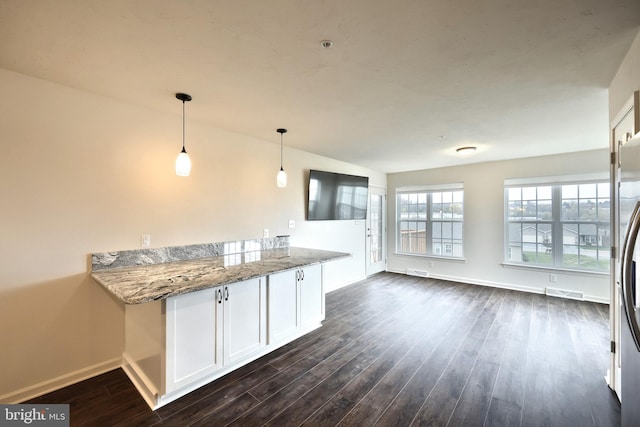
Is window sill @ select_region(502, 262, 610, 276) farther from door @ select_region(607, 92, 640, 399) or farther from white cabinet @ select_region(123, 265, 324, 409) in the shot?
white cabinet @ select_region(123, 265, 324, 409)

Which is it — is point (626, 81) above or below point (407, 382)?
above

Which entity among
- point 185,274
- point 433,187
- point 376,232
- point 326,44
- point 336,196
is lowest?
point 185,274

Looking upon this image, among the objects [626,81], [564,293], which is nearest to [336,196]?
[626,81]

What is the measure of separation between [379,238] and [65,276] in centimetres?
541

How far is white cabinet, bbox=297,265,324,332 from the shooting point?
2957mm

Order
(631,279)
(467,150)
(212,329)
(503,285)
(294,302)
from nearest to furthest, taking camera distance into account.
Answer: (631,279), (212,329), (294,302), (467,150), (503,285)

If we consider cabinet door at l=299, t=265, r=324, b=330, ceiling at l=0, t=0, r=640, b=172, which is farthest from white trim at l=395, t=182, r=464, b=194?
cabinet door at l=299, t=265, r=324, b=330

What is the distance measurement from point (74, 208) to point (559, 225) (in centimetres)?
654

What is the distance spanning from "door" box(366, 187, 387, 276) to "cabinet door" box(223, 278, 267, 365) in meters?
3.62

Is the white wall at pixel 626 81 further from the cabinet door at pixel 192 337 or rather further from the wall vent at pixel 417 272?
the wall vent at pixel 417 272

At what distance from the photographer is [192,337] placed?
202cm

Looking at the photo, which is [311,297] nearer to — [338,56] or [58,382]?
[58,382]

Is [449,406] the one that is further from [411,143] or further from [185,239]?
[411,143]

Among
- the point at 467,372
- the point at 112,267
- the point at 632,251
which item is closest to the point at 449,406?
the point at 467,372
